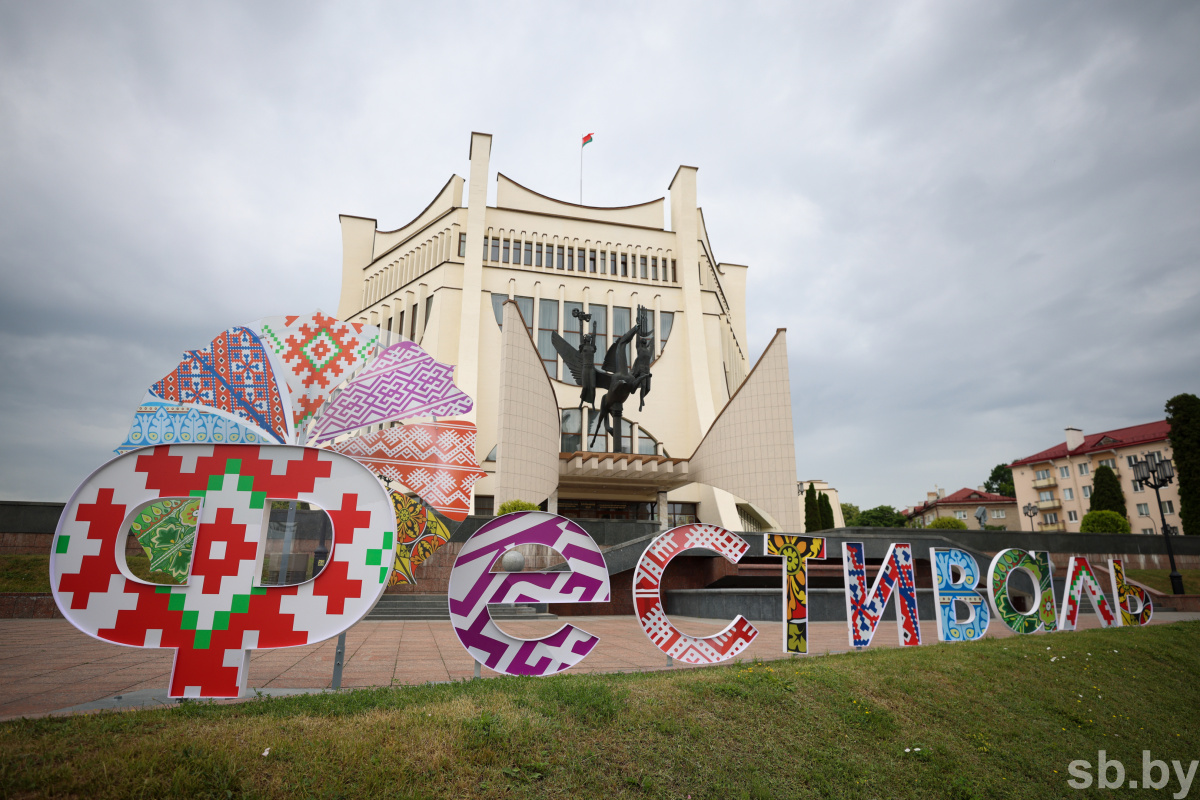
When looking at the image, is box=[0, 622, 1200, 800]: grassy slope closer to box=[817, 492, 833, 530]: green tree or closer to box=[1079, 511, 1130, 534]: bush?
box=[1079, 511, 1130, 534]: bush

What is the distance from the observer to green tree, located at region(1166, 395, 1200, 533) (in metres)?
27.3

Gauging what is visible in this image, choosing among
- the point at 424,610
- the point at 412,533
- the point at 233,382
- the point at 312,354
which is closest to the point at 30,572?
the point at 233,382

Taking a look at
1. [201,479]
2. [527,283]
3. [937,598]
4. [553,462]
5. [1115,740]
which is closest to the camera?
[201,479]

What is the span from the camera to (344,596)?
516 cm

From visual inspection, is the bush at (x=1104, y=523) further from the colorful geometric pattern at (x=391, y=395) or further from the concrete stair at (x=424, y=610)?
the colorful geometric pattern at (x=391, y=395)

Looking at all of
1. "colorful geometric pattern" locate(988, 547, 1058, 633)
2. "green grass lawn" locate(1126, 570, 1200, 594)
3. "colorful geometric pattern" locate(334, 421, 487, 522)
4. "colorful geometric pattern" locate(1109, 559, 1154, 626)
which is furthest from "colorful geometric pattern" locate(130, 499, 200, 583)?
"green grass lawn" locate(1126, 570, 1200, 594)

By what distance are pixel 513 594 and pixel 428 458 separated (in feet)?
21.8

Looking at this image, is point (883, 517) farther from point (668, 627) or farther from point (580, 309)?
point (668, 627)

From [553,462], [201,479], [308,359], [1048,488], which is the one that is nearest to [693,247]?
[553,462]

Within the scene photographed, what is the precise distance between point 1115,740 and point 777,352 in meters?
17.8

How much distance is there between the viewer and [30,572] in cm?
1399

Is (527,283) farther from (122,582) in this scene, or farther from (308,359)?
(122,582)

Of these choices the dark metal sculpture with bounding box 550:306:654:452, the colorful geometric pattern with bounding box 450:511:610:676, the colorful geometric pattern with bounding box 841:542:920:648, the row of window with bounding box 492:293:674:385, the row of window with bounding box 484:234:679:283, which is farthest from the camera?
the row of window with bounding box 484:234:679:283

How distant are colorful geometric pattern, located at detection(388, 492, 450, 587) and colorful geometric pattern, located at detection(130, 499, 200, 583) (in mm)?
3743
